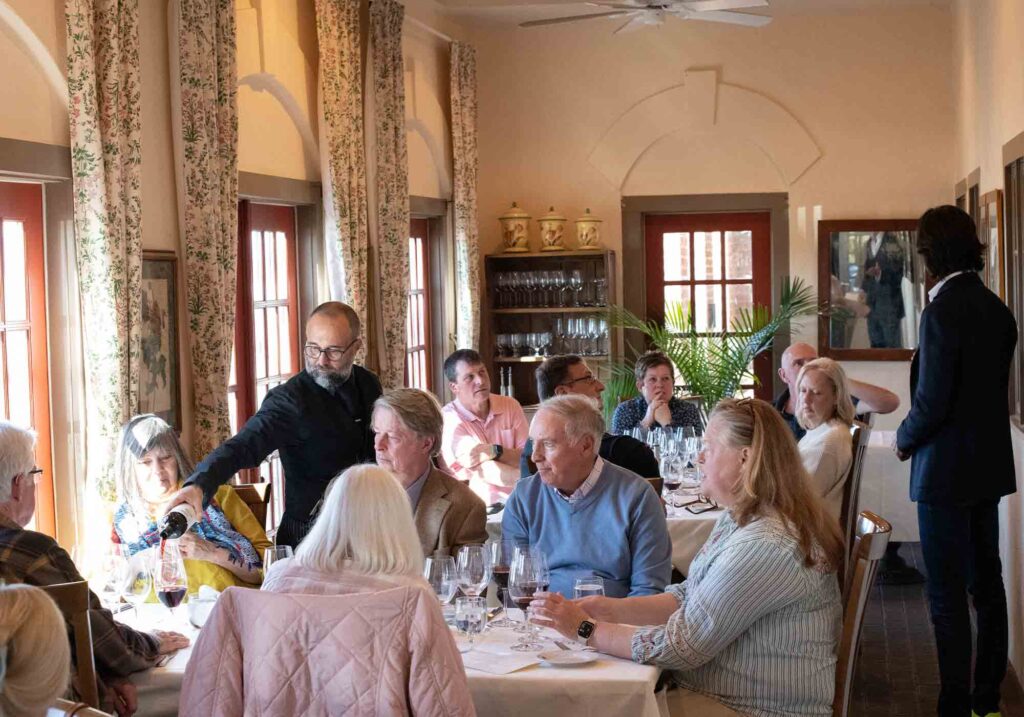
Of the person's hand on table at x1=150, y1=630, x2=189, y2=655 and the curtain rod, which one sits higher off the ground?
the curtain rod

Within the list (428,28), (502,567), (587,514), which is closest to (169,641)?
(502,567)

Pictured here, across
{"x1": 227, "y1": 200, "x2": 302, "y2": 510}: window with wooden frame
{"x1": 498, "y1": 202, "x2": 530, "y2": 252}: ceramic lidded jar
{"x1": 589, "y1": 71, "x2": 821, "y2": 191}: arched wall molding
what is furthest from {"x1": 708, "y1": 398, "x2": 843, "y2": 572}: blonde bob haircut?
{"x1": 589, "y1": 71, "x2": 821, "y2": 191}: arched wall molding

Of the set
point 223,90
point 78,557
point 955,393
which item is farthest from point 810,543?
point 223,90

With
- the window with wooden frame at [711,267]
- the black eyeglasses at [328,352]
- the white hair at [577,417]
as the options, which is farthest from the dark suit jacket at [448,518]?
the window with wooden frame at [711,267]

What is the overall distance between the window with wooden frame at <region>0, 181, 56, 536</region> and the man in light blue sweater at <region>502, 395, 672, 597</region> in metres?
1.99

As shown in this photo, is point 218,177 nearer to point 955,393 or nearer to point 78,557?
point 78,557

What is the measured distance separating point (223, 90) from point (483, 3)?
414 centimetres

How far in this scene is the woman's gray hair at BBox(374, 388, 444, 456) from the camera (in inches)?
171

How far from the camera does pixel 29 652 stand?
2.05 metres

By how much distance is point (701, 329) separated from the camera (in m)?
10.9

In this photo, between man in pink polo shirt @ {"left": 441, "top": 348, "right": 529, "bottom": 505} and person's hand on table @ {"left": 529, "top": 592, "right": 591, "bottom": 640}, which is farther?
man in pink polo shirt @ {"left": 441, "top": 348, "right": 529, "bottom": 505}

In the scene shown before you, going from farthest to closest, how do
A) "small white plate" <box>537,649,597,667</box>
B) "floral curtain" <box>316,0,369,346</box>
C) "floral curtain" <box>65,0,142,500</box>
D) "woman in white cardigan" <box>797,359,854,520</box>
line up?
"floral curtain" <box>316,0,369,346</box> → "woman in white cardigan" <box>797,359,854,520</box> → "floral curtain" <box>65,0,142,500</box> → "small white plate" <box>537,649,597,667</box>

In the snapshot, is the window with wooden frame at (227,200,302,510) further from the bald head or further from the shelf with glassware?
the shelf with glassware

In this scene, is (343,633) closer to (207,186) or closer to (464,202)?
(207,186)
